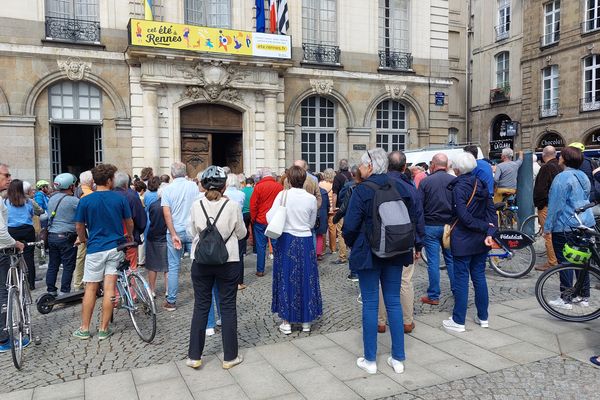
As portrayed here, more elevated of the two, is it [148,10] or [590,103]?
[148,10]

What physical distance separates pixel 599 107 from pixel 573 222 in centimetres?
2364

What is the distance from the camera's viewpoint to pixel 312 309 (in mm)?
5320

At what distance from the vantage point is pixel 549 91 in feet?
94.9

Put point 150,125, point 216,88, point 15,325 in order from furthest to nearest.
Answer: point 216,88 → point 150,125 → point 15,325

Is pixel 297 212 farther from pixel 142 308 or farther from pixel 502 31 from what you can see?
pixel 502 31

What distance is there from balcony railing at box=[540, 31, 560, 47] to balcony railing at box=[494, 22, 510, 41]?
364 centimetres

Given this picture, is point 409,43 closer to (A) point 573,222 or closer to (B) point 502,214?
(B) point 502,214

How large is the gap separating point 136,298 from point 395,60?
16657mm

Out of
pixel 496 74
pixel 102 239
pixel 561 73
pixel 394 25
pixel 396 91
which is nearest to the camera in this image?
pixel 102 239

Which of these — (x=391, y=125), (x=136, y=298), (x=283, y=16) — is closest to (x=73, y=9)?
(x=283, y=16)

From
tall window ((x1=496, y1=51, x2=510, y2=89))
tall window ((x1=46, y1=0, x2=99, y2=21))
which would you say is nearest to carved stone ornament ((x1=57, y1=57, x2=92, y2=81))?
tall window ((x1=46, y1=0, x2=99, y2=21))

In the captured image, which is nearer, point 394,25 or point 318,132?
point 318,132

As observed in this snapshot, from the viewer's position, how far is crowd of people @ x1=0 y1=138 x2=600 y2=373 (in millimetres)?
4188

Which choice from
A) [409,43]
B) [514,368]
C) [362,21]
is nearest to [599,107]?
[409,43]
